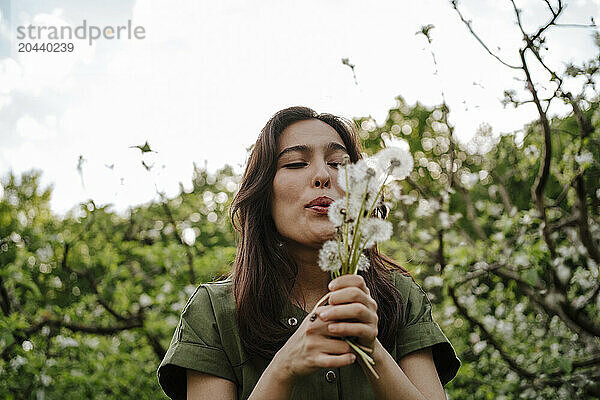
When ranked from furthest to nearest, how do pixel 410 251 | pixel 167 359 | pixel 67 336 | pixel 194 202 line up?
pixel 194 202 < pixel 410 251 < pixel 67 336 < pixel 167 359

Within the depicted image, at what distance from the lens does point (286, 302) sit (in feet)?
5.33

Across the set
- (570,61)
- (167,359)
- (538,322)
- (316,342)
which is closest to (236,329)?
(167,359)

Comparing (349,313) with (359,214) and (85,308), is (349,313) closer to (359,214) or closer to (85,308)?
(359,214)

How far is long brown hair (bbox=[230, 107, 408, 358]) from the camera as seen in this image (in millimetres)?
1556

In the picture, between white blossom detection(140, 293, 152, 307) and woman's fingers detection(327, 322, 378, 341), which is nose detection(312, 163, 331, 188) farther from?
white blossom detection(140, 293, 152, 307)

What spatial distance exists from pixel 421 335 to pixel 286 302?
400 mm

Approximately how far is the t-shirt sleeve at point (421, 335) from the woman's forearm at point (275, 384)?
0.46 metres

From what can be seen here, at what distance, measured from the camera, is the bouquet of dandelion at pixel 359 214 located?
1.12 metres

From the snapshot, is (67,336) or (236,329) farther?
(67,336)

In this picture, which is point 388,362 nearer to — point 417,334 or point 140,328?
point 417,334

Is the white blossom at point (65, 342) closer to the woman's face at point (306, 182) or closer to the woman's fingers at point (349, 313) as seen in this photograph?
the woman's face at point (306, 182)

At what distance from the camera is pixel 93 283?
3.89 meters

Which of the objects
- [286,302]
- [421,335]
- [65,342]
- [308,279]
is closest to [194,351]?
[286,302]

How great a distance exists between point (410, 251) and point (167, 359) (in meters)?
2.99
